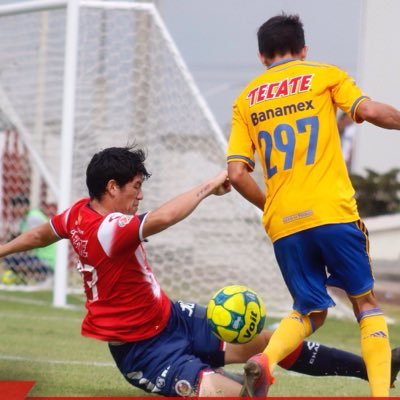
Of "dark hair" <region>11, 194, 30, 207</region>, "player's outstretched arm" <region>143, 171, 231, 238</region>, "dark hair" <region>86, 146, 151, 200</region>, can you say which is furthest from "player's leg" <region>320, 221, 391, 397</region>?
"dark hair" <region>11, 194, 30, 207</region>

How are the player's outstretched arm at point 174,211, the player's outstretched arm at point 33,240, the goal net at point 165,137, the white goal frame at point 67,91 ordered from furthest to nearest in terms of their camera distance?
1. the goal net at point 165,137
2. the white goal frame at point 67,91
3. the player's outstretched arm at point 33,240
4. the player's outstretched arm at point 174,211

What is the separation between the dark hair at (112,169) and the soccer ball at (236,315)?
771mm

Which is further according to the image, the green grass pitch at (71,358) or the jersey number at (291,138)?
the green grass pitch at (71,358)

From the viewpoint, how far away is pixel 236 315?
5488mm

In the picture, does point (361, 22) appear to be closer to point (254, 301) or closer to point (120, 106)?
point (120, 106)

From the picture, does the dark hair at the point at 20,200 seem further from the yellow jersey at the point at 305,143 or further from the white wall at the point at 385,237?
the yellow jersey at the point at 305,143

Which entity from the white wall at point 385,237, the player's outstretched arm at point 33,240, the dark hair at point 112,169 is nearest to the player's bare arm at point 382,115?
the dark hair at point 112,169

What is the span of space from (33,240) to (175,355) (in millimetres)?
1012

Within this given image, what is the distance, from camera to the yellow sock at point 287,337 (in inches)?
210

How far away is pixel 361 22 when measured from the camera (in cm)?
1811

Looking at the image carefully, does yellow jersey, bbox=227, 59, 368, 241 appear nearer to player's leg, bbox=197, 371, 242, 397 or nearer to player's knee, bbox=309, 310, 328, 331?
player's knee, bbox=309, 310, 328, 331

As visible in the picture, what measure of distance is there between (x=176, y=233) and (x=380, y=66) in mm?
6667

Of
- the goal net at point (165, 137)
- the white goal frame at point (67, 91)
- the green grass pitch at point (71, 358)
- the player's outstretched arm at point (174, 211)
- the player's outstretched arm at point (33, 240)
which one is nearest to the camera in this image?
the player's outstretched arm at point (174, 211)

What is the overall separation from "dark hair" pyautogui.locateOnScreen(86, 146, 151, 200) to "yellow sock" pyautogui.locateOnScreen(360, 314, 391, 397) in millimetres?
1396
